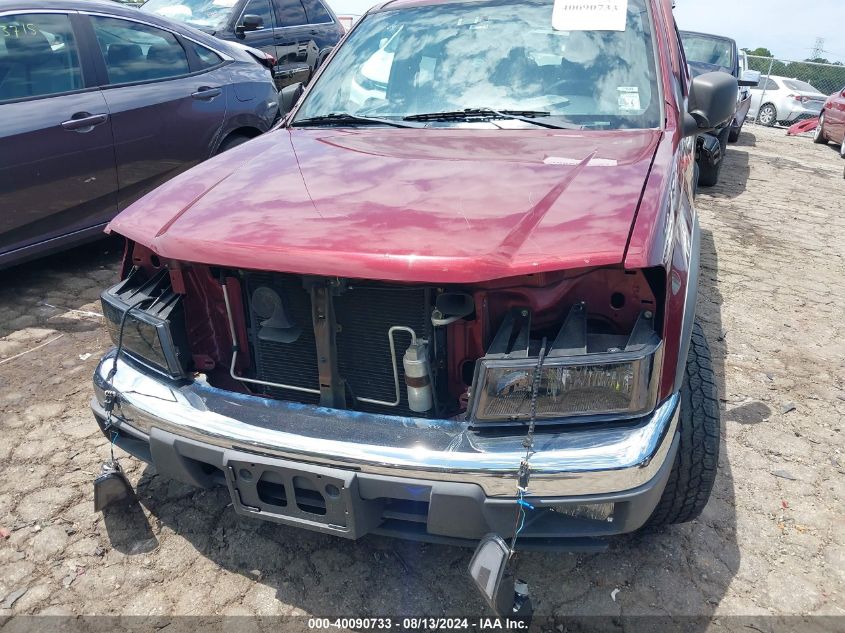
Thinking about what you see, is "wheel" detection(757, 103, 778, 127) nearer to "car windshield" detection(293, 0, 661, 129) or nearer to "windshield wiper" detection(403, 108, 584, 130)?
"car windshield" detection(293, 0, 661, 129)

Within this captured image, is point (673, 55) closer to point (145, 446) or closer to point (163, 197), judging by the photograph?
point (163, 197)

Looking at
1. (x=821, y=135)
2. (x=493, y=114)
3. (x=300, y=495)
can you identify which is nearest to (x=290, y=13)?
(x=493, y=114)

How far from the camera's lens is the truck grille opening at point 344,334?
1.94 m

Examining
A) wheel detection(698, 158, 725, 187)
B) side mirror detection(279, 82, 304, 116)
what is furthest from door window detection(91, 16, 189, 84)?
wheel detection(698, 158, 725, 187)

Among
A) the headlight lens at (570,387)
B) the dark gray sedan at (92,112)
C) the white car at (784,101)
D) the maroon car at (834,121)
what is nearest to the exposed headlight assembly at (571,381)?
the headlight lens at (570,387)

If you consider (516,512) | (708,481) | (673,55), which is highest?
(673,55)

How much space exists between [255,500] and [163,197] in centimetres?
106

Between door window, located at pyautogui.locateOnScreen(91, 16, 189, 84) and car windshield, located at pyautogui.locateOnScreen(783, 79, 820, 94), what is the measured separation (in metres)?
16.9

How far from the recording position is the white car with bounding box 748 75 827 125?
16469 millimetres

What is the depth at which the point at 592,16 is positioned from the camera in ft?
9.19

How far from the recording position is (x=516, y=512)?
1714 millimetres

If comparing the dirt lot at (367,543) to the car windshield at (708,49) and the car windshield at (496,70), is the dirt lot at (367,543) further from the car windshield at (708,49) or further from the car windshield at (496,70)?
the car windshield at (708,49)

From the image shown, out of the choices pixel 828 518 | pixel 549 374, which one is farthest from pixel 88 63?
pixel 828 518

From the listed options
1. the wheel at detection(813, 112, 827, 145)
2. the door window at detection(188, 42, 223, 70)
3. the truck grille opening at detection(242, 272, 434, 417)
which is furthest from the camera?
the wheel at detection(813, 112, 827, 145)
